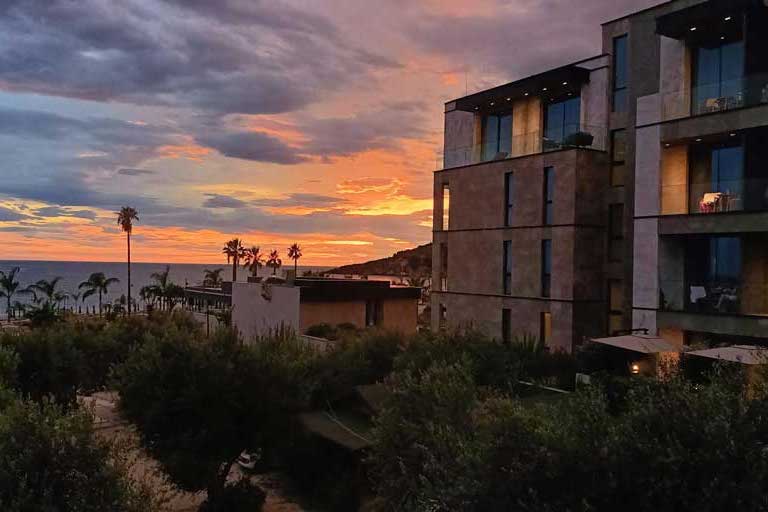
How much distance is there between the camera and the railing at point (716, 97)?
20812 millimetres

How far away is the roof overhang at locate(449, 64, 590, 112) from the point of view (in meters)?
29.0

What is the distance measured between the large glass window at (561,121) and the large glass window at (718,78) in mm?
5881

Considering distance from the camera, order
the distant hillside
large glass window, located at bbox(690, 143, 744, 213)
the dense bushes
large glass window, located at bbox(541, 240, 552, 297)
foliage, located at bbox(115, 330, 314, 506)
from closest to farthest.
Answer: the dense bushes, foliage, located at bbox(115, 330, 314, 506), large glass window, located at bbox(690, 143, 744, 213), large glass window, located at bbox(541, 240, 552, 297), the distant hillside

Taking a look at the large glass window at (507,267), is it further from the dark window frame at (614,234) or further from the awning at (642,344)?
the awning at (642,344)

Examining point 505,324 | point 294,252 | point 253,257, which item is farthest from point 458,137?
point 294,252

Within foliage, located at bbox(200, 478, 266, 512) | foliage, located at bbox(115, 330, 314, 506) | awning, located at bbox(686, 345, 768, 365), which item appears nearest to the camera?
awning, located at bbox(686, 345, 768, 365)

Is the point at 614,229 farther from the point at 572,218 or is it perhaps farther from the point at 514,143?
the point at 514,143

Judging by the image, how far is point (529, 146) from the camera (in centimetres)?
3053

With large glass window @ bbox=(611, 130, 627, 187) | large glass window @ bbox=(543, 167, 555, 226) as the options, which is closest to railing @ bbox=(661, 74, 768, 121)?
large glass window @ bbox=(611, 130, 627, 187)

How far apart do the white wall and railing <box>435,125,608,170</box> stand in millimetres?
11041

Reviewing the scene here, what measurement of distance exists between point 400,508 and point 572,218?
750 inches

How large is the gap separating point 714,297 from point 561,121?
40.7ft

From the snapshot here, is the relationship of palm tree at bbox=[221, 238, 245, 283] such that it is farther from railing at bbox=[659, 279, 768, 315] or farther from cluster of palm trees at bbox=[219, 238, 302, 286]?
railing at bbox=[659, 279, 768, 315]

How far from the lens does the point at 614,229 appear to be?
28.6 m
